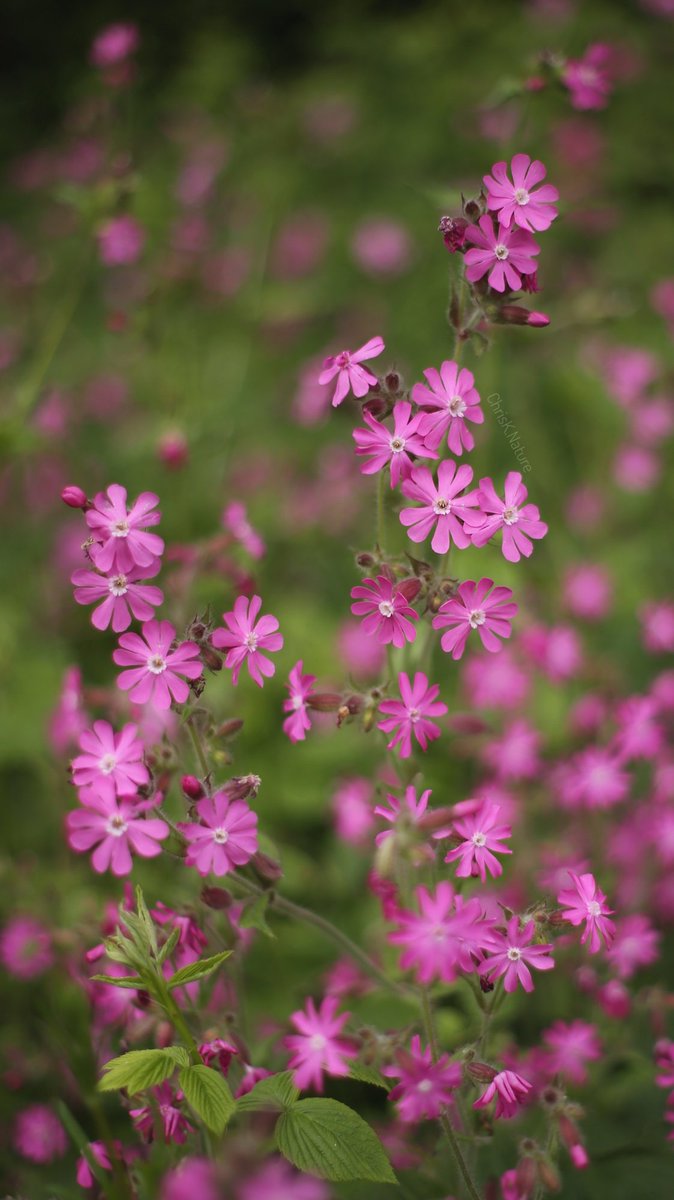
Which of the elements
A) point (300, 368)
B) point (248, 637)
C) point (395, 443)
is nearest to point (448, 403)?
point (395, 443)

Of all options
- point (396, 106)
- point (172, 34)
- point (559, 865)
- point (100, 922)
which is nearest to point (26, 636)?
point (100, 922)

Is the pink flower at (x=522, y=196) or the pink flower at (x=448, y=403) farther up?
the pink flower at (x=522, y=196)

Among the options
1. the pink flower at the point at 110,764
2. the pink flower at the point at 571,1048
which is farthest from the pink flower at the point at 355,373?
the pink flower at the point at 571,1048

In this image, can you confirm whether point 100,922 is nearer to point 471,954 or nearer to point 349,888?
point 471,954

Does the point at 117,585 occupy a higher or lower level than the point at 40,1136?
higher

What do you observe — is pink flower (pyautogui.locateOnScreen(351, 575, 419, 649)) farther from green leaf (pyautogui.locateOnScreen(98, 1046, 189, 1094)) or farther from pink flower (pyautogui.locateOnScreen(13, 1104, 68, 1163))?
pink flower (pyautogui.locateOnScreen(13, 1104, 68, 1163))

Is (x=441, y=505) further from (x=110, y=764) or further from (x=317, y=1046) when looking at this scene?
(x=317, y=1046)

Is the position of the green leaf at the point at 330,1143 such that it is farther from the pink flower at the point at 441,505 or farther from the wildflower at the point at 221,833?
the pink flower at the point at 441,505
